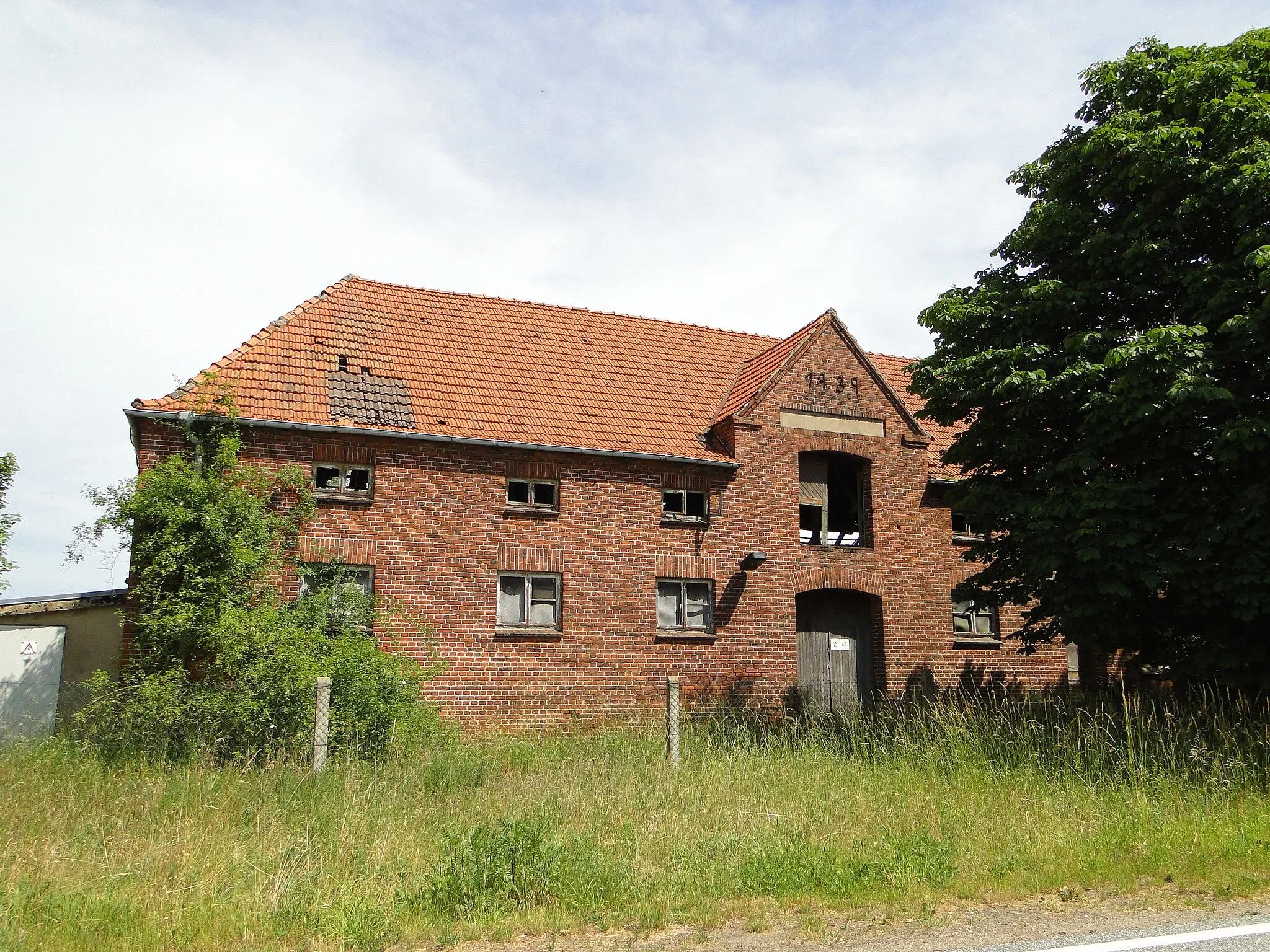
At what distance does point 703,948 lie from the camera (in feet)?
18.1

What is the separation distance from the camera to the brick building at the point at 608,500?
47.5 feet

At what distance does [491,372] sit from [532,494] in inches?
112

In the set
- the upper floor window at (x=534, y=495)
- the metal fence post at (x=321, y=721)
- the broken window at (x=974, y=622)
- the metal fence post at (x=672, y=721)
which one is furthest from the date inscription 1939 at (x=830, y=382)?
the metal fence post at (x=321, y=721)

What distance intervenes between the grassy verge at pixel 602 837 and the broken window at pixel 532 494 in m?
5.47

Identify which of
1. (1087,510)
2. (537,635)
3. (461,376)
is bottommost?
(537,635)

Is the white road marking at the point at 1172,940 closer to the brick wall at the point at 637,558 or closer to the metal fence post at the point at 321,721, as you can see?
the metal fence post at the point at 321,721

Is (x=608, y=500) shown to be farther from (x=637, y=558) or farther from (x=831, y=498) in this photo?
(x=831, y=498)

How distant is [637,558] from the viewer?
15906mm

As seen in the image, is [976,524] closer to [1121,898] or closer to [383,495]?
[1121,898]

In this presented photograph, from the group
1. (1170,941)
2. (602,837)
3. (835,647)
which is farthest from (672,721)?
(835,647)

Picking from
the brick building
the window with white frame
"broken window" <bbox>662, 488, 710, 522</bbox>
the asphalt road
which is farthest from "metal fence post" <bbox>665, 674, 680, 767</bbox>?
"broken window" <bbox>662, 488, 710, 522</bbox>

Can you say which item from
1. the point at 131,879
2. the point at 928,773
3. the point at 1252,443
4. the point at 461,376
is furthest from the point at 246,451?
the point at 1252,443

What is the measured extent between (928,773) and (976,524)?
5.55 metres

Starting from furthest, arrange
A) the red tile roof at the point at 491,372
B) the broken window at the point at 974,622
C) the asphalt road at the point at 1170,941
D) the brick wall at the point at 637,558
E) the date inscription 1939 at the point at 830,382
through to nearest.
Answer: the broken window at the point at 974,622
the date inscription 1939 at the point at 830,382
the red tile roof at the point at 491,372
the brick wall at the point at 637,558
the asphalt road at the point at 1170,941
